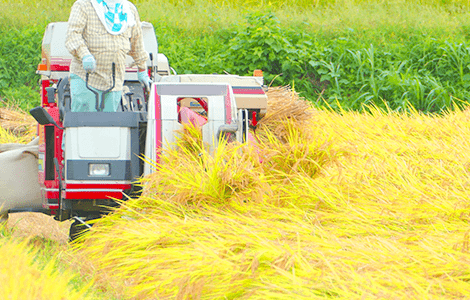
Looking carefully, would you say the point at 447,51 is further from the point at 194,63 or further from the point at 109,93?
the point at 109,93

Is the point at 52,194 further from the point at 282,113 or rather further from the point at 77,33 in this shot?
the point at 282,113

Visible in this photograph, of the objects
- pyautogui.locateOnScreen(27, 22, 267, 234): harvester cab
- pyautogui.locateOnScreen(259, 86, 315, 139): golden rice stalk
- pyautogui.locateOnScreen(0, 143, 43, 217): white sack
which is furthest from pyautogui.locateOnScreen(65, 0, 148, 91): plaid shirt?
pyautogui.locateOnScreen(259, 86, 315, 139): golden rice stalk

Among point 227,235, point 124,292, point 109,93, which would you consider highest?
point 109,93

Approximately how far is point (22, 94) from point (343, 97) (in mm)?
5427

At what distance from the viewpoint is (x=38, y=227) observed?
14.6ft

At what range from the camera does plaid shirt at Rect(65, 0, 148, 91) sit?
3.74 meters

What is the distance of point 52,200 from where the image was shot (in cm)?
356

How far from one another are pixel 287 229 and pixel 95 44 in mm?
1925

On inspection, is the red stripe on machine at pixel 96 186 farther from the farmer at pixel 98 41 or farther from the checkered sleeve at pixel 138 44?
the checkered sleeve at pixel 138 44

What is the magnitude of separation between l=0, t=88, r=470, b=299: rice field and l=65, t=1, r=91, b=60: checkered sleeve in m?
0.95

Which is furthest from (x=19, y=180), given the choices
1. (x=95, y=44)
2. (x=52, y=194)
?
(x=95, y=44)

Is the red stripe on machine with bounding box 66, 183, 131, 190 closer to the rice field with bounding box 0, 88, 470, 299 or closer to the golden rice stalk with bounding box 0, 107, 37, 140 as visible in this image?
the rice field with bounding box 0, 88, 470, 299

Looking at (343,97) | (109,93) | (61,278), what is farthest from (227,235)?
(343,97)

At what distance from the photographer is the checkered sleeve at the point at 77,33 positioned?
371 cm
